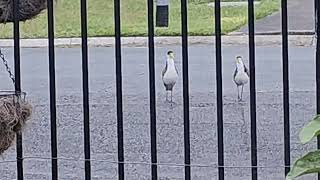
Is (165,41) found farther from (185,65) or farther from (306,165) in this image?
(306,165)

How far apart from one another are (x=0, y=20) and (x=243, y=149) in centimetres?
400

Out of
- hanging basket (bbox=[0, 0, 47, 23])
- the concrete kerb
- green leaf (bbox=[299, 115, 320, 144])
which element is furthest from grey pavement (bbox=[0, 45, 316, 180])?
the concrete kerb

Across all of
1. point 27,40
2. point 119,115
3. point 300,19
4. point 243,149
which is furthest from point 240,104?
point 300,19

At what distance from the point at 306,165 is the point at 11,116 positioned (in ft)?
3.70

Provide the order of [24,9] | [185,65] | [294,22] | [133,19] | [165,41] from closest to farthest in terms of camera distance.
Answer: [24,9] < [185,65] < [165,41] < [294,22] < [133,19]

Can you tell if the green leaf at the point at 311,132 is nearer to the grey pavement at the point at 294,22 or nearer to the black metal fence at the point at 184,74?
the black metal fence at the point at 184,74

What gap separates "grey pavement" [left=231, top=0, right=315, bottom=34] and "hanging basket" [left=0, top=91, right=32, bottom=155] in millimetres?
13925

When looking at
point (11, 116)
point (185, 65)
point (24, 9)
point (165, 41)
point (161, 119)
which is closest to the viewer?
point (11, 116)

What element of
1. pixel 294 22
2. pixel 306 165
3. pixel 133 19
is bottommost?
pixel 306 165

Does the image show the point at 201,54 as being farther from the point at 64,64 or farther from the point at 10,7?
the point at 10,7

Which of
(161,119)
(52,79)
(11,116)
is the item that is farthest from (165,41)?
(11,116)

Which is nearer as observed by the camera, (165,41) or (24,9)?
(24,9)

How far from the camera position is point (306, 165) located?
2.21m

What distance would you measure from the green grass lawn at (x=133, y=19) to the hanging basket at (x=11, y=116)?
561 inches
